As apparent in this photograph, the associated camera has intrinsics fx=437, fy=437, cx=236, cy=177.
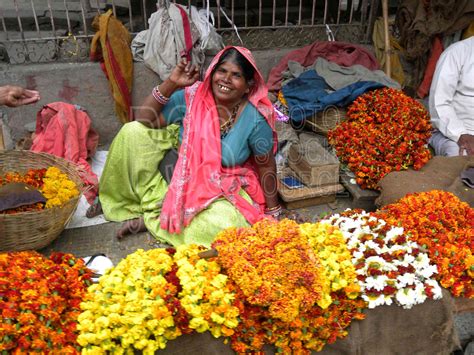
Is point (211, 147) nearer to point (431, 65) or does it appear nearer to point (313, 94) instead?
point (313, 94)

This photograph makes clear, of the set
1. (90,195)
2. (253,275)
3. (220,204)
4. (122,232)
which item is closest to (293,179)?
(220,204)

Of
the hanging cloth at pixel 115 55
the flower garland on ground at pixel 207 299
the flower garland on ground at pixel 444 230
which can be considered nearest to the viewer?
the flower garland on ground at pixel 207 299

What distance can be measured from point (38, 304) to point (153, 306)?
1.46 feet

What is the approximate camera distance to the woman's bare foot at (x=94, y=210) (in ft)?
11.9

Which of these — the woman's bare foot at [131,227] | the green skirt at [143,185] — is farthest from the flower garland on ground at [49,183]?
the woman's bare foot at [131,227]

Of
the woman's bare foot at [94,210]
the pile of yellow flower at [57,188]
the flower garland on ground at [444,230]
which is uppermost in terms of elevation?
the flower garland on ground at [444,230]

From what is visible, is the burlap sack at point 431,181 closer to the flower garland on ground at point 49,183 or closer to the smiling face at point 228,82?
the smiling face at point 228,82

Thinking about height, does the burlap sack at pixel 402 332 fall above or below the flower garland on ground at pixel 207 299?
below

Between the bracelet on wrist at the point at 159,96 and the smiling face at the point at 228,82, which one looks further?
the bracelet on wrist at the point at 159,96

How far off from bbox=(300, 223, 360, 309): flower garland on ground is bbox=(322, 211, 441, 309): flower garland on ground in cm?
6

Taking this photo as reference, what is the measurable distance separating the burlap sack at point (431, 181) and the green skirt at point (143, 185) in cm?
111

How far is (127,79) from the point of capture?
15.0ft

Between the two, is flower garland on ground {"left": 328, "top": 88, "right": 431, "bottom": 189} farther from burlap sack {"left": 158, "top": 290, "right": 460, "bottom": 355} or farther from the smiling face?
burlap sack {"left": 158, "top": 290, "right": 460, "bottom": 355}

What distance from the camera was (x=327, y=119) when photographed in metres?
4.36
